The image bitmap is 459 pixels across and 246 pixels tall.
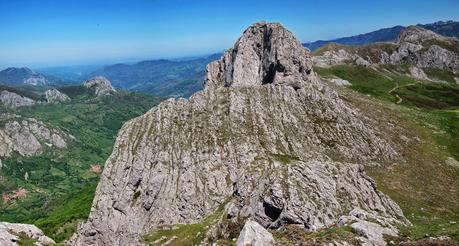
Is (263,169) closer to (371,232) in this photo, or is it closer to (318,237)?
(318,237)

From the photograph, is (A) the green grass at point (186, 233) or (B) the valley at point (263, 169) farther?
(A) the green grass at point (186, 233)

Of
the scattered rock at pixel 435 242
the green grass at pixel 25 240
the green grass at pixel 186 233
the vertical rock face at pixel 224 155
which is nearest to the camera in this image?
the scattered rock at pixel 435 242

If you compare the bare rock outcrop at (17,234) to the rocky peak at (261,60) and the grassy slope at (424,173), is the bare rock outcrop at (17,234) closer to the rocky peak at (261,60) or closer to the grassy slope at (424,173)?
the grassy slope at (424,173)

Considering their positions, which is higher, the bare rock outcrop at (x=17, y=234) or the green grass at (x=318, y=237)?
the green grass at (x=318, y=237)

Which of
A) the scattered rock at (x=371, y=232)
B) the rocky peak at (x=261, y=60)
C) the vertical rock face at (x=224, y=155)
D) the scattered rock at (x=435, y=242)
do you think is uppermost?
the rocky peak at (x=261, y=60)

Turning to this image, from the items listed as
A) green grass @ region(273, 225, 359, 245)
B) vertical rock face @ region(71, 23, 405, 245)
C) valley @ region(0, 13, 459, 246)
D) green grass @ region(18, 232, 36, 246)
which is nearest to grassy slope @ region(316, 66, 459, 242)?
valley @ region(0, 13, 459, 246)

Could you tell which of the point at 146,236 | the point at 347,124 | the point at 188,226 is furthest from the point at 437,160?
the point at 146,236

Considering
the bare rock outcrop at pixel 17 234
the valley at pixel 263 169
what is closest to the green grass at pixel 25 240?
the bare rock outcrop at pixel 17 234

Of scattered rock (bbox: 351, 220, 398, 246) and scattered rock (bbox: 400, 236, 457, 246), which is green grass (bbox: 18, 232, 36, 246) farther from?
scattered rock (bbox: 400, 236, 457, 246)
